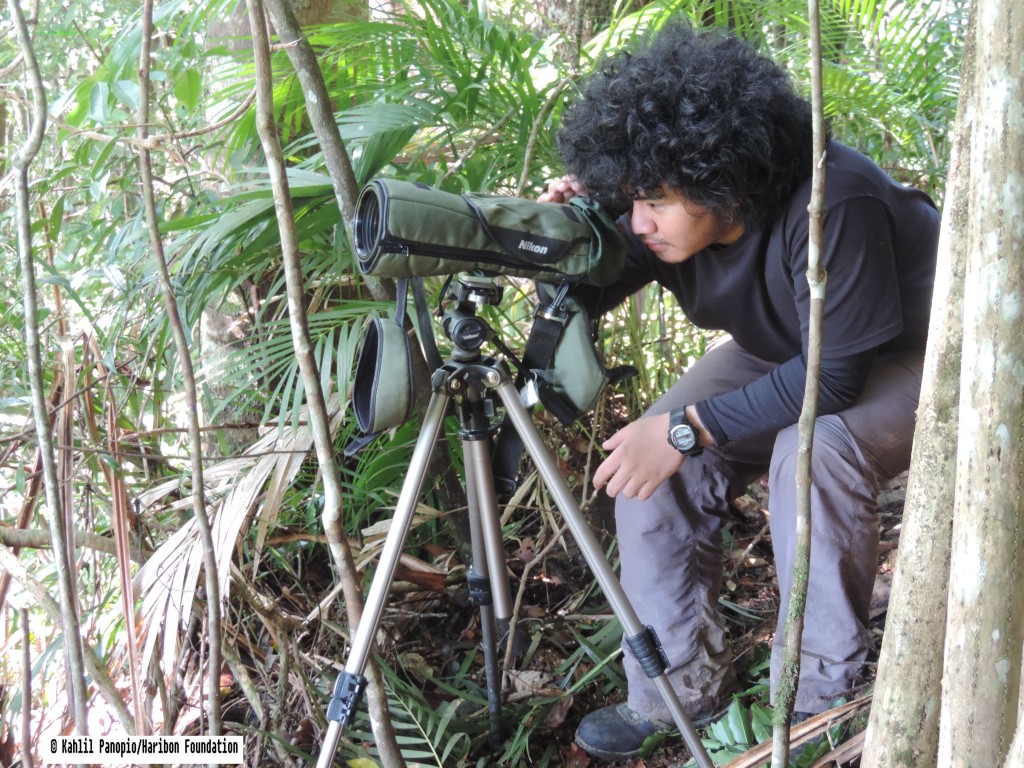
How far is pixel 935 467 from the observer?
1.00 m

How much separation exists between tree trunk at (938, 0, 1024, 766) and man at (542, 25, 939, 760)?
62 centimetres

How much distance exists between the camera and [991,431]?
32.2 inches

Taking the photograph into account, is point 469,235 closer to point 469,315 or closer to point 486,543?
point 469,315

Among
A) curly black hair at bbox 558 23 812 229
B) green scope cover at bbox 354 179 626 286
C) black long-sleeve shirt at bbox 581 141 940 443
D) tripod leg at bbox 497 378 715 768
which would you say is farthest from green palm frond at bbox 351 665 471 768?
curly black hair at bbox 558 23 812 229

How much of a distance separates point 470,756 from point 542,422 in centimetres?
88

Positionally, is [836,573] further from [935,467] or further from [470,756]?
[470,756]

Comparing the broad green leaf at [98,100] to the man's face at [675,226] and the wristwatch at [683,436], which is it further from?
the wristwatch at [683,436]

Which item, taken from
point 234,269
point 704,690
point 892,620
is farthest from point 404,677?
point 892,620

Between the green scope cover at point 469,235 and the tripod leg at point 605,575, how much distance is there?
0.20m

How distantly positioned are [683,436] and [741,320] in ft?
0.96

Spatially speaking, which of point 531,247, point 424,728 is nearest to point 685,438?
point 531,247

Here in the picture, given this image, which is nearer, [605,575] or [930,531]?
[930,531]

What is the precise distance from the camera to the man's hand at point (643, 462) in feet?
5.35

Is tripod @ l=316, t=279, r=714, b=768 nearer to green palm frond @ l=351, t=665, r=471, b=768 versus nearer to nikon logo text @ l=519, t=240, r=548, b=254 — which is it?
nikon logo text @ l=519, t=240, r=548, b=254
